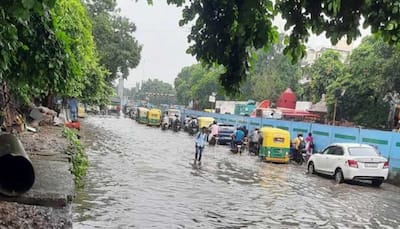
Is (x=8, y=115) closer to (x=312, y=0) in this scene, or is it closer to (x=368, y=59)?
(x=312, y=0)

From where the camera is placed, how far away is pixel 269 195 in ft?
43.9

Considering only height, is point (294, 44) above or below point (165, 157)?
above

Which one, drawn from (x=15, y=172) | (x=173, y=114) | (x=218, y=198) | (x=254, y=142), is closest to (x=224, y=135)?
(x=254, y=142)

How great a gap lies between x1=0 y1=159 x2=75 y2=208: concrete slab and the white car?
1162 cm

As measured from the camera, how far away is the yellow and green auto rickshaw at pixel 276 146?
23234 millimetres

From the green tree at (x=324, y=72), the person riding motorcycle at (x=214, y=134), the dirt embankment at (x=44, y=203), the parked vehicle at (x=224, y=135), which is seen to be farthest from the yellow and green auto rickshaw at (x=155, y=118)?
the dirt embankment at (x=44, y=203)

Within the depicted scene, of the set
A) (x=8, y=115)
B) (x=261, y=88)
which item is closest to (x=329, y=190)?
(x=8, y=115)

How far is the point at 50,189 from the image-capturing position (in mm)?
5938

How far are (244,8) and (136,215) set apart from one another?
5.65 meters

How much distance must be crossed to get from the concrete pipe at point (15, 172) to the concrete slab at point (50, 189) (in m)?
0.12

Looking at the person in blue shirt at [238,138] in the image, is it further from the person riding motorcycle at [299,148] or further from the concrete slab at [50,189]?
the concrete slab at [50,189]

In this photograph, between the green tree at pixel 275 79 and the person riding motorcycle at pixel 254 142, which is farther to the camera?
the green tree at pixel 275 79

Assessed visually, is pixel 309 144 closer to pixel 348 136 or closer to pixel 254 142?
pixel 348 136

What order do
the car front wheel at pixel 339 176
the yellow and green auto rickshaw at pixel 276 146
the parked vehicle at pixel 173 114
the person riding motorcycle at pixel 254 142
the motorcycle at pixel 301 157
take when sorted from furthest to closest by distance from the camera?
1. the parked vehicle at pixel 173 114
2. the person riding motorcycle at pixel 254 142
3. the motorcycle at pixel 301 157
4. the yellow and green auto rickshaw at pixel 276 146
5. the car front wheel at pixel 339 176
